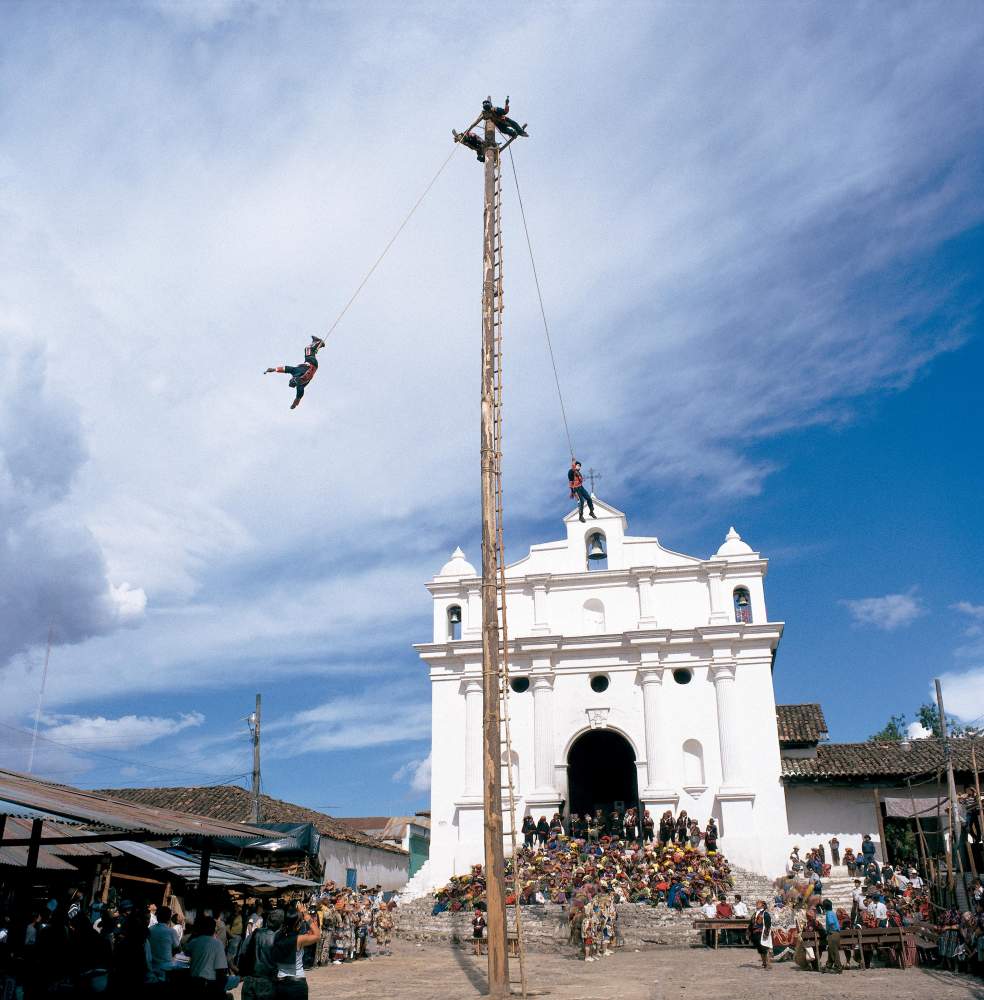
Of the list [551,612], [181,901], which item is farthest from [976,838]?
[181,901]

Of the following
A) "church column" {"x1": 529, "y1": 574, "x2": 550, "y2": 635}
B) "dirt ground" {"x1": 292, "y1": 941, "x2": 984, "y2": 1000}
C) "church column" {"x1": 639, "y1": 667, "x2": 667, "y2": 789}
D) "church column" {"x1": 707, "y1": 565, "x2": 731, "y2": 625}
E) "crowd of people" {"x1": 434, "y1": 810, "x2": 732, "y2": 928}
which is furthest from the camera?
"church column" {"x1": 529, "y1": 574, "x2": 550, "y2": 635}

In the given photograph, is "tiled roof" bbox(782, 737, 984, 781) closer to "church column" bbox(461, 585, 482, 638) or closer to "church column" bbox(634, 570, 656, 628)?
"church column" bbox(634, 570, 656, 628)

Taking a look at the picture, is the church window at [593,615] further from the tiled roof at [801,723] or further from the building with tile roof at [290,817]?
the building with tile roof at [290,817]

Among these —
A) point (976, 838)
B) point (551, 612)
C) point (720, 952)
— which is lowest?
point (720, 952)

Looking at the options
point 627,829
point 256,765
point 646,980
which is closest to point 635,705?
point 627,829

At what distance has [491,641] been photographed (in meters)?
13.4

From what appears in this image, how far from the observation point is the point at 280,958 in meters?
8.18

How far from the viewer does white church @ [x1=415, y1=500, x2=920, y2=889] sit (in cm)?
2712

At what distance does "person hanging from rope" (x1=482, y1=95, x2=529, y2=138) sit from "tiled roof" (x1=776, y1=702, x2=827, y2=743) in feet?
69.1

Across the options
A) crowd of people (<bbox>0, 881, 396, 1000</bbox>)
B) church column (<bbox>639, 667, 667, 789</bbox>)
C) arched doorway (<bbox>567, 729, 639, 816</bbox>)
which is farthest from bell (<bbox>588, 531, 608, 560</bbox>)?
crowd of people (<bbox>0, 881, 396, 1000</bbox>)

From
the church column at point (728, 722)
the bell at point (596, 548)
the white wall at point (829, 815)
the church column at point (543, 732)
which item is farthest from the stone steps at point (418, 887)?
the bell at point (596, 548)

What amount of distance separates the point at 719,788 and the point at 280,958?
Result: 21.1 metres

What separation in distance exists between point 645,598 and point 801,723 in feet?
22.7

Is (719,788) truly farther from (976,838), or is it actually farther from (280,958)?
(280,958)
